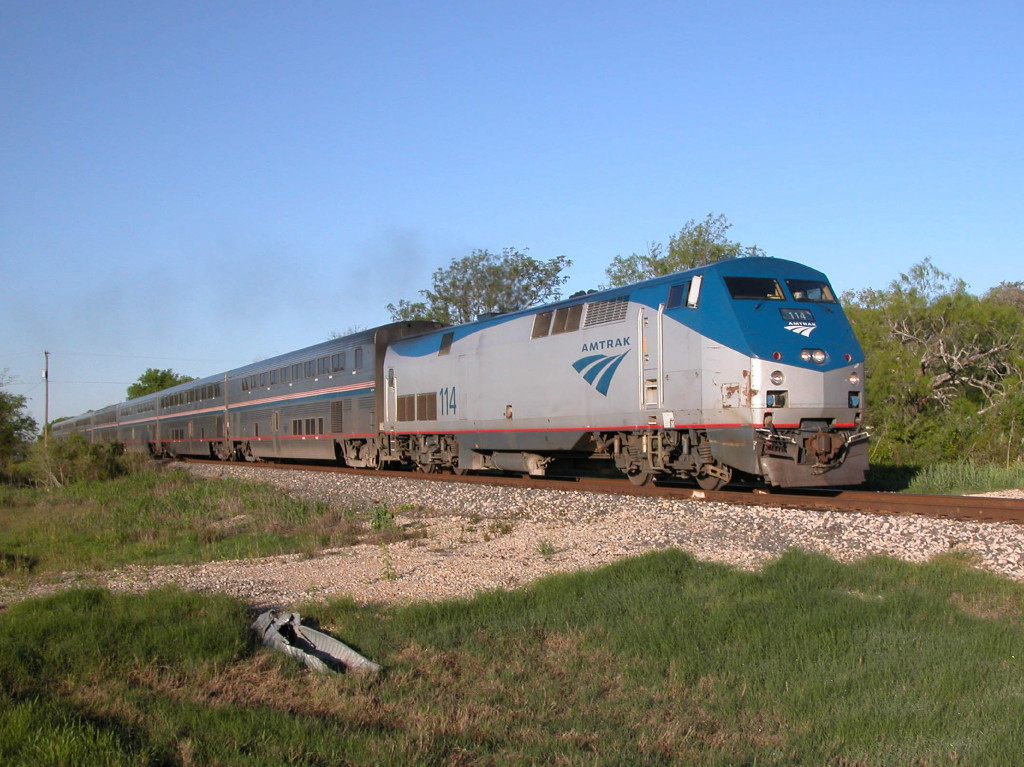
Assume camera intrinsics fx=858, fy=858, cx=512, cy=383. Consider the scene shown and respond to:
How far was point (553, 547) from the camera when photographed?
35.2ft

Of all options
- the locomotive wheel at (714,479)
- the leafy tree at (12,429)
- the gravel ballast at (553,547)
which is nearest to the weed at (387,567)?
the gravel ballast at (553,547)

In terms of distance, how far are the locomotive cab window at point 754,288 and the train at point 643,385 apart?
0.02 m

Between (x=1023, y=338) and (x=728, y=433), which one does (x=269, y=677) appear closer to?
(x=728, y=433)

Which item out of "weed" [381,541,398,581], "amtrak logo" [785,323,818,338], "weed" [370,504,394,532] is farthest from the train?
"weed" [381,541,398,581]

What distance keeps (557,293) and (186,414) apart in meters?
21.0

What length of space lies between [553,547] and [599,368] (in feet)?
18.0

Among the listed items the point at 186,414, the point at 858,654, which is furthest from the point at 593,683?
the point at 186,414

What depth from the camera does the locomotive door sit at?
1430cm

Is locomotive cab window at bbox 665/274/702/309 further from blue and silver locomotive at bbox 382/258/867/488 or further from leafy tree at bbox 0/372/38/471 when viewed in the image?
leafy tree at bbox 0/372/38/471

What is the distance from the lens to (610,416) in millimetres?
15312

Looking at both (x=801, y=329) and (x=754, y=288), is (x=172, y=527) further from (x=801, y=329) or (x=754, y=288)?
(x=801, y=329)

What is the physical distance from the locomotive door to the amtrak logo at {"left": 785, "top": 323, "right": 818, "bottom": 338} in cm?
209

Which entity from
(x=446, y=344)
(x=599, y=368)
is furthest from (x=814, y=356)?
(x=446, y=344)

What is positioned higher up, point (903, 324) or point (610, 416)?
point (903, 324)
